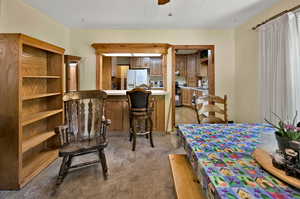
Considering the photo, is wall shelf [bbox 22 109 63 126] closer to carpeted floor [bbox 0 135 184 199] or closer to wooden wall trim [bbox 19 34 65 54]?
carpeted floor [bbox 0 135 184 199]

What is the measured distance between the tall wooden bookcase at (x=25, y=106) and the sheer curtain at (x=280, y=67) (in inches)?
130

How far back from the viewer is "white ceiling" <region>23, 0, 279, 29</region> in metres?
2.61

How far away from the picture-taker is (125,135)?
3.66 meters

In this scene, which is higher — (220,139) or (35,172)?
(220,139)

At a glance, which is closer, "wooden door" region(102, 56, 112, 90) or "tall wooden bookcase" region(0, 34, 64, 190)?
"tall wooden bookcase" region(0, 34, 64, 190)

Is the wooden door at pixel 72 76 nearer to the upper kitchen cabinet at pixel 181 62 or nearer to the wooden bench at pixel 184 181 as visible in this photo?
the wooden bench at pixel 184 181

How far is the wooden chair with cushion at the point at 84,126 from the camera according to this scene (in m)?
1.95

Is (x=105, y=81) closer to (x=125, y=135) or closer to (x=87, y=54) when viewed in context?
(x=87, y=54)

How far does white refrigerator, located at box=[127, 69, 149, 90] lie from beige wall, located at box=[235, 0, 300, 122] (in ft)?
11.5

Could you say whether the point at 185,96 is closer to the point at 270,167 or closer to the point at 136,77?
the point at 136,77

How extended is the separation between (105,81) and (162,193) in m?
5.07

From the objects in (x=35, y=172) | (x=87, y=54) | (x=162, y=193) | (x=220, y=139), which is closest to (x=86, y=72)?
(x=87, y=54)

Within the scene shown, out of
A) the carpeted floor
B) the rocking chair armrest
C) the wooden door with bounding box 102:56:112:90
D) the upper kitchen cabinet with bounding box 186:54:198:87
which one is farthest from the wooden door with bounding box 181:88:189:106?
the rocking chair armrest

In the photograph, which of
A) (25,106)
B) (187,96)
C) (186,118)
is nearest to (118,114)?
(25,106)
